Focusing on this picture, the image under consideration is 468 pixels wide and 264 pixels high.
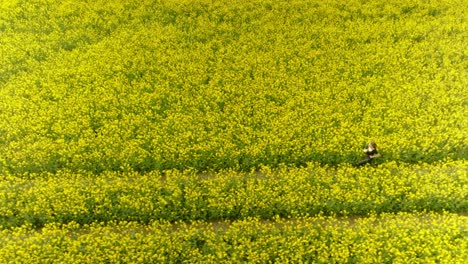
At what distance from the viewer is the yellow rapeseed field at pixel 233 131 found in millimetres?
8242

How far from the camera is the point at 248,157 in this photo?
9977mm

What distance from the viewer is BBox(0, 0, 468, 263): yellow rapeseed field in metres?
8.24

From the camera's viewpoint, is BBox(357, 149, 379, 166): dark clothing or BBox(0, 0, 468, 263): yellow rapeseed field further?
BBox(357, 149, 379, 166): dark clothing

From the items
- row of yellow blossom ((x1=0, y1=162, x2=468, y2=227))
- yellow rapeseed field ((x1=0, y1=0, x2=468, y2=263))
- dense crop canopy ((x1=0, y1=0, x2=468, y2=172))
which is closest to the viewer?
yellow rapeseed field ((x1=0, y1=0, x2=468, y2=263))

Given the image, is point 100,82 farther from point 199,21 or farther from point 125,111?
point 199,21

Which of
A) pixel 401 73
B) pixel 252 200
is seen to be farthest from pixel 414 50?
pixel 252 200

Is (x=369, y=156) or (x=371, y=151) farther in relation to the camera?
(x=369, y=156)

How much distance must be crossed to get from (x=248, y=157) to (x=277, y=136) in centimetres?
105

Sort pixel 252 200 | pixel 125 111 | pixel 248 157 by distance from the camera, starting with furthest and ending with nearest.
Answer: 1. pixel 125 111
2. pixel 248 157
3. pixel 252 200

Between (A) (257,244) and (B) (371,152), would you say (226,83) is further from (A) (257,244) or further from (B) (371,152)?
(A) (257,244)

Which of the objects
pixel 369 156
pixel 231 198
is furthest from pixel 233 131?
pixel 369 156

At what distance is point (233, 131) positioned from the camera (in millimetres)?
10469

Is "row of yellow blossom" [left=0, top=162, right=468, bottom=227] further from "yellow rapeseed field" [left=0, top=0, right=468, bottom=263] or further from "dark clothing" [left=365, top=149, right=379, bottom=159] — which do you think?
"dark clothing" [left=365, top=149, right=379, bottom=159]

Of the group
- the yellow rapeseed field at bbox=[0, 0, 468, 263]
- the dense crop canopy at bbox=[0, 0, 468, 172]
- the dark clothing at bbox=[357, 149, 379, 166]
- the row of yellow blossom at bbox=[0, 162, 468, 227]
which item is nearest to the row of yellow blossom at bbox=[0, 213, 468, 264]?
the yellow rapeseed field at bbox=[0, 0, 468, 263]
